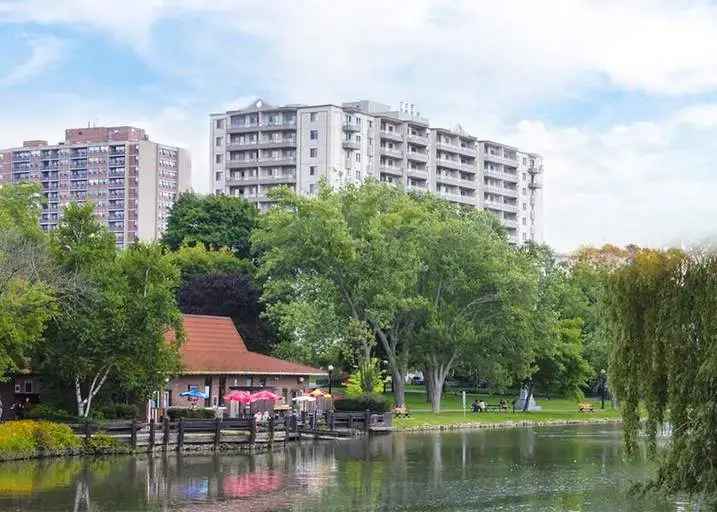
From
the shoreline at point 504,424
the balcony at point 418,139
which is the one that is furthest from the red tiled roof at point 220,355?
the balcony at point 418,139

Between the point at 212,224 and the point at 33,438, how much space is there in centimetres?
7827

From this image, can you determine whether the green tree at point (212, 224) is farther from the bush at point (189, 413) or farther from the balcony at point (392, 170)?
the bush at point (189, 413)

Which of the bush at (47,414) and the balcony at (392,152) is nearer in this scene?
the bush at (47,414)

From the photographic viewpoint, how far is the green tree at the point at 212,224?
13262 cm

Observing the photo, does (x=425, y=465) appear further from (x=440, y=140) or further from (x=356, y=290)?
(x=440, y=140)

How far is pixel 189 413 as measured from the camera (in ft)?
226

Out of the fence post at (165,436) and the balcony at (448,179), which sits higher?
the balcony at (448,179)

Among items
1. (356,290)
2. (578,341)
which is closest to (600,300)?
(356,290)

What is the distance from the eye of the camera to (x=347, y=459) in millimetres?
58969

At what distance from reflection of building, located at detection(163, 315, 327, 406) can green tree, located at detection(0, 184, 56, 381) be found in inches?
526

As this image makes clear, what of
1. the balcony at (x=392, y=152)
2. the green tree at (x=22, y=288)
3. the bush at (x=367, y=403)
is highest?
the balcony at (x=392, y=152)

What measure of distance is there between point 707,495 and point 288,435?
143ft

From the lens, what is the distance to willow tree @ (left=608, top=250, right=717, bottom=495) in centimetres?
2770

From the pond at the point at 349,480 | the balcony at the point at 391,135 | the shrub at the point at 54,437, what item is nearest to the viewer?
the pond at the point at 349,480
